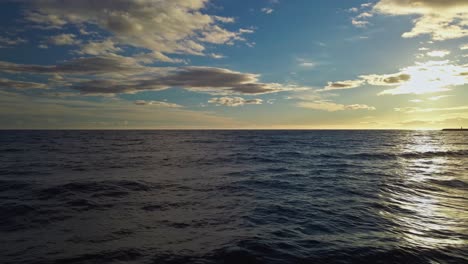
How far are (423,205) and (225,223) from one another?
1116cm

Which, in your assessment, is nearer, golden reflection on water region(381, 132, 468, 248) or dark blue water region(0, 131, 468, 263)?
dark blue water region(0, 131, 468, 263)

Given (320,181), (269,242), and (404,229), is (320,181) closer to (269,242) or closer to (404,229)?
(404,229)

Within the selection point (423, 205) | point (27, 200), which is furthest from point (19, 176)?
point (423, 205)

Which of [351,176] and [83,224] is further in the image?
[351,176]

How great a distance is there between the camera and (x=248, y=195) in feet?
53.9

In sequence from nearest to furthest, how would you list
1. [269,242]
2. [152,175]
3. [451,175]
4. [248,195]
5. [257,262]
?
[257,262], [269,242], [248,195], [152,175], [451,175]

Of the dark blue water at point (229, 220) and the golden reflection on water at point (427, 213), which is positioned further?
the golden reflection on water at point (427, 213)

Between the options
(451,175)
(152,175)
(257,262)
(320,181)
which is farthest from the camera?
(451,175)

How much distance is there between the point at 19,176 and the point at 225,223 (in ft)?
63.8

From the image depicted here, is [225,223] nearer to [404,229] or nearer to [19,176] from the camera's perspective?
[404,229]

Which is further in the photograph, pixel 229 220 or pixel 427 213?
pixel 427 213

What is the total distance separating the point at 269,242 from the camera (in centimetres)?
916

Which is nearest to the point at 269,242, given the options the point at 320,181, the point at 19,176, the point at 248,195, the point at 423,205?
the point at 248,195

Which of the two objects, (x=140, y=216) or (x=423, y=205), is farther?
(x=423, y=205)
